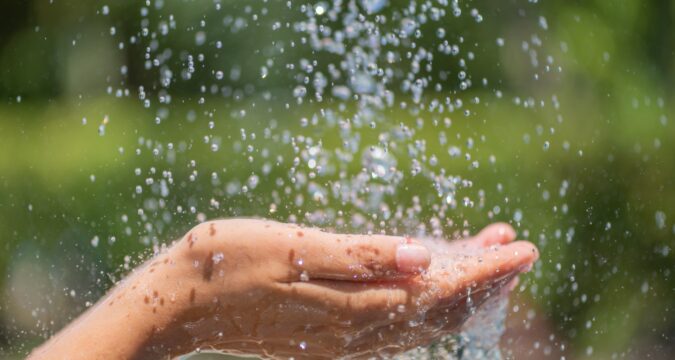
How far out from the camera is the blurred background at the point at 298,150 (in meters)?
1.93

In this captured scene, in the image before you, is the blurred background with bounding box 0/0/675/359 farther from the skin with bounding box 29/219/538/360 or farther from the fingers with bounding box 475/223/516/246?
the skin with bounding box 29/219/538/360

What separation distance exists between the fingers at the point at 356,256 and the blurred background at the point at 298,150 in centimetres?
75

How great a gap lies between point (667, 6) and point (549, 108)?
1.28 metres

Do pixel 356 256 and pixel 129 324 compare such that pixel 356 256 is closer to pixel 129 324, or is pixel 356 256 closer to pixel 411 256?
pixel 411 256

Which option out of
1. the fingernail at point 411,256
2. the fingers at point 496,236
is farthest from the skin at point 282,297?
the fingers at point 496,236

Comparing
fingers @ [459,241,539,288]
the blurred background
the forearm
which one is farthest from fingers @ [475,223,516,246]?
the forearm

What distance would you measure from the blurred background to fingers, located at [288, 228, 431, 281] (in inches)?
29.4

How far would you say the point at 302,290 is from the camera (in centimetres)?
84

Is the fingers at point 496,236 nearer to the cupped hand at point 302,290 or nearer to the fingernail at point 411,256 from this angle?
the cupped hand at point 302,290

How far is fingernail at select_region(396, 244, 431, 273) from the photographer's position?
820mm

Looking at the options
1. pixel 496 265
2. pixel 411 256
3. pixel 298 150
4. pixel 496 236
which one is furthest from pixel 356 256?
Result: pixel 298 150

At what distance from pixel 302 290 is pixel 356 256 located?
6 cm

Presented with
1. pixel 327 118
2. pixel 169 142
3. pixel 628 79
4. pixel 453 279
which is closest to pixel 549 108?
pixel 327 118

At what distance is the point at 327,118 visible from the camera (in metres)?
2.17
